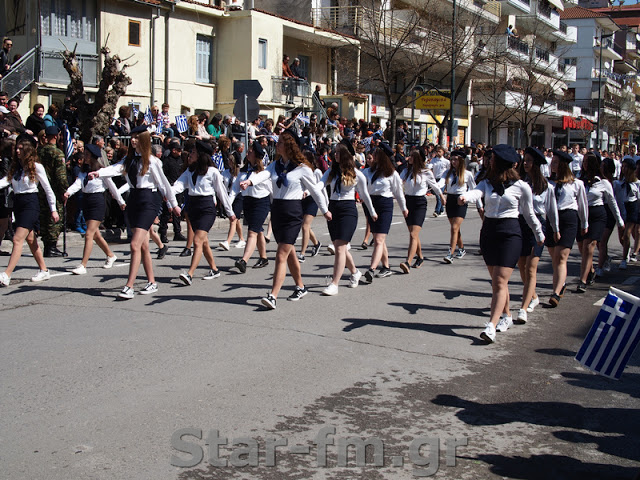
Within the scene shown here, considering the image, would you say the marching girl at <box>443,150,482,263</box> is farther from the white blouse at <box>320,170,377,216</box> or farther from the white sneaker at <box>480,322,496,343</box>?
the white sneaker at <box>480,322,496,343</box>

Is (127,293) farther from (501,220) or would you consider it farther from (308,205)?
(501,220)

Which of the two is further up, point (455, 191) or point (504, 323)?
point (455, 191)

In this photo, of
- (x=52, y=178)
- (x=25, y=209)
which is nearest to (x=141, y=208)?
(x=25, y=209)

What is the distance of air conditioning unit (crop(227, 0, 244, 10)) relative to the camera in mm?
29562

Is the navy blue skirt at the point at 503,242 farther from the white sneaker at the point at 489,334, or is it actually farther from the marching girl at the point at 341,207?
the marching girl at the point at 341,207

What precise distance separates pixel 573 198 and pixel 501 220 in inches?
93.5

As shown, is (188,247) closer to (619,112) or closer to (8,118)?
(8,118)

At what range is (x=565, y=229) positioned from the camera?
9.19 meters

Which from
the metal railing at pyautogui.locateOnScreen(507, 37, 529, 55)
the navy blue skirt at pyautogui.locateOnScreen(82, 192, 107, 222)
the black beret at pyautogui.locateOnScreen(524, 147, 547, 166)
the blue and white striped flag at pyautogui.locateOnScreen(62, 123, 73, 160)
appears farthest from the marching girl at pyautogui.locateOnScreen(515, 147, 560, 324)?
the metal railing at pyautogui.locateOnScreen(507, 37, 529, 55)

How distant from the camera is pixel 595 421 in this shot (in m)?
5.29

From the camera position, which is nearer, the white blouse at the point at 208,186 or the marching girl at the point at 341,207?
the marching girl at the point at 341,207

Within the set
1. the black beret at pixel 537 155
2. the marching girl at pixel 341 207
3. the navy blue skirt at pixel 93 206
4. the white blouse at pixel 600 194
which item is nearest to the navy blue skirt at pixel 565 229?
the black beret at pixel 537 155

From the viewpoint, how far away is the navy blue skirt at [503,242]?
24.0ft

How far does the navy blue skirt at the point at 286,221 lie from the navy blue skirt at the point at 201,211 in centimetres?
168
